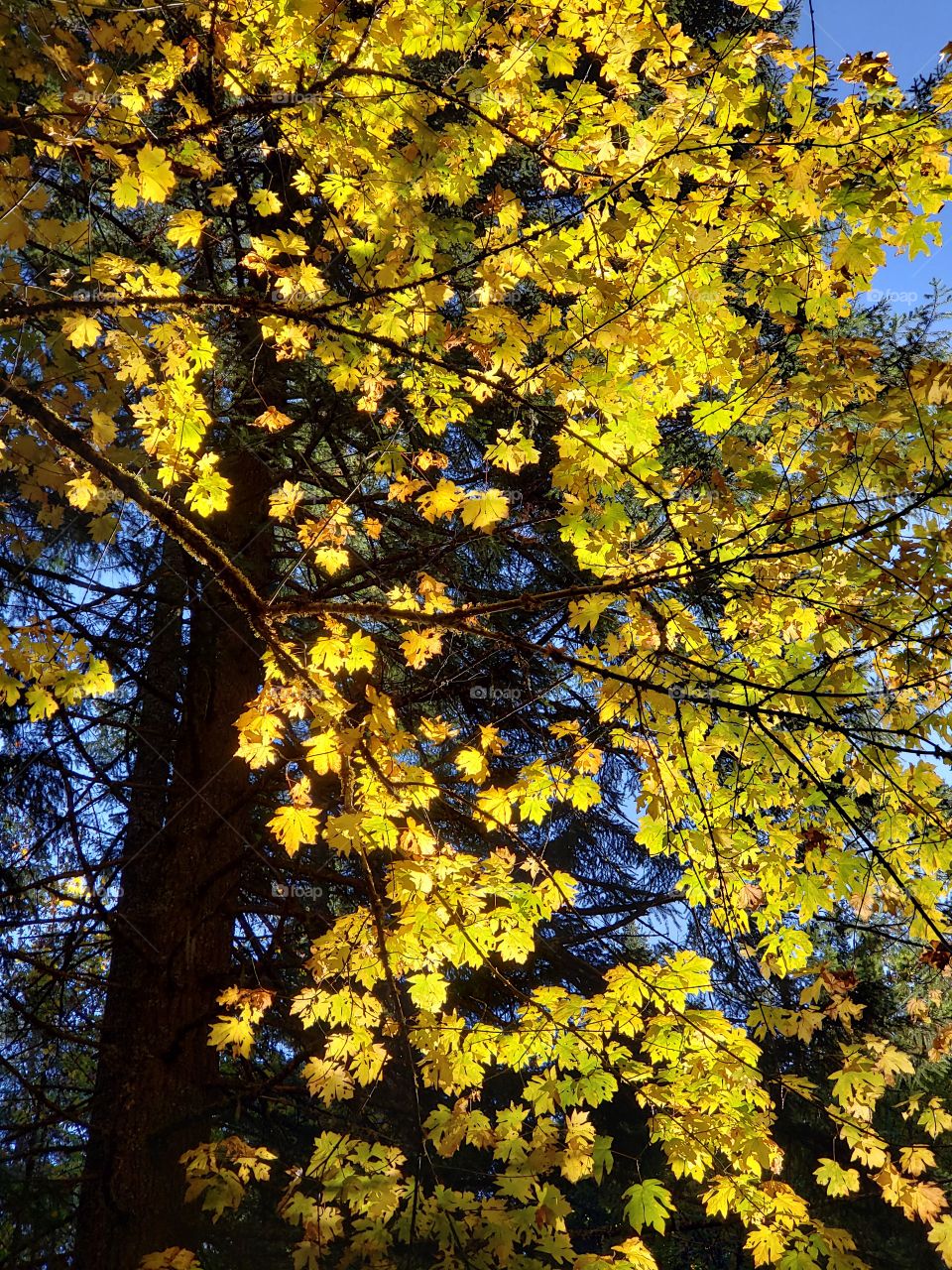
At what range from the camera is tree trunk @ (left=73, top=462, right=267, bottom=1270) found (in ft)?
13.3

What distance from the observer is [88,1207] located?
4.02 m

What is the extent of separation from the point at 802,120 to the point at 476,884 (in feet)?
10.9

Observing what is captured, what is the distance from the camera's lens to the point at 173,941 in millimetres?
4594

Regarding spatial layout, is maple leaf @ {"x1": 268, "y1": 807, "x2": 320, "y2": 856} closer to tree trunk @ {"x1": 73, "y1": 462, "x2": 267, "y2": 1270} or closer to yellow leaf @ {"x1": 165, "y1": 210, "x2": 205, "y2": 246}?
tree trunk @ {"x1": 73, "y1": 462, "x2": 267, "y2": 1270}

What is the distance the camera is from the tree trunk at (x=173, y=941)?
13.3 feet

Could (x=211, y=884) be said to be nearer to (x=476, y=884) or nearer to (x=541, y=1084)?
(x=476, y=884)

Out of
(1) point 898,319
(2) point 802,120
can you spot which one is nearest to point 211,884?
(2) point 802,120

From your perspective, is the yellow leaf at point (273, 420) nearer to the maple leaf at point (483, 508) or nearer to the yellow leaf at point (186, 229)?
the yellow leaf at point (186, 229)

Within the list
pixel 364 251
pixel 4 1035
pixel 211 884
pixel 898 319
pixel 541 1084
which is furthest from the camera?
pixel 898 319

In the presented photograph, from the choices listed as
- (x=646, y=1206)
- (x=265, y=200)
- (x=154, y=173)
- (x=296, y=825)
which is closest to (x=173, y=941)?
(x=296, y=825)

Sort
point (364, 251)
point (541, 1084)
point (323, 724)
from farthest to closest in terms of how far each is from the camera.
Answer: point (364, 251) < point (541, 1084) < point (323, 724)

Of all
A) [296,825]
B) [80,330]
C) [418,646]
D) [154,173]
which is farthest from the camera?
[418,646]

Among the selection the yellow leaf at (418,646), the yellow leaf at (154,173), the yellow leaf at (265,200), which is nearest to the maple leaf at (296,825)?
the yellow leaf at (418,646)

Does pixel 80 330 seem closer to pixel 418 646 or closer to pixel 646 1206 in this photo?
pixel 418 646
